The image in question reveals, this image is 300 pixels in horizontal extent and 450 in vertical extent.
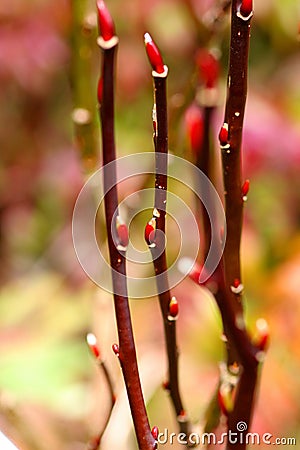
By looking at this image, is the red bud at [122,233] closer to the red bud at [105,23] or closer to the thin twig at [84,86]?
the red bud at [105,23]

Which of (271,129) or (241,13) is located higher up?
(271,129)

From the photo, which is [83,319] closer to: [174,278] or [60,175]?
[60,175]

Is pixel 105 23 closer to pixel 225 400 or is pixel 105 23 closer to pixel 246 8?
pixel 246 8

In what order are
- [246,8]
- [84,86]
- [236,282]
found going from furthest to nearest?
[84,86], [236,282], [246,8]

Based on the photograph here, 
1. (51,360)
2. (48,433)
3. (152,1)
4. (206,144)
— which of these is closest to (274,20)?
(152,1)

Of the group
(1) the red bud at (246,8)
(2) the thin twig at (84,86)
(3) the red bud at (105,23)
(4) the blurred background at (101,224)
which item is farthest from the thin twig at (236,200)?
(2) the thin twig at (84,86)

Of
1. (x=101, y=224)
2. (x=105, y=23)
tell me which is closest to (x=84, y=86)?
(x=101, y=224)

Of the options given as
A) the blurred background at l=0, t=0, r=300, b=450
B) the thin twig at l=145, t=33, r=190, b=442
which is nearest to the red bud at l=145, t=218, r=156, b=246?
the thin twig at l=145, t=33, r=190, b=442
